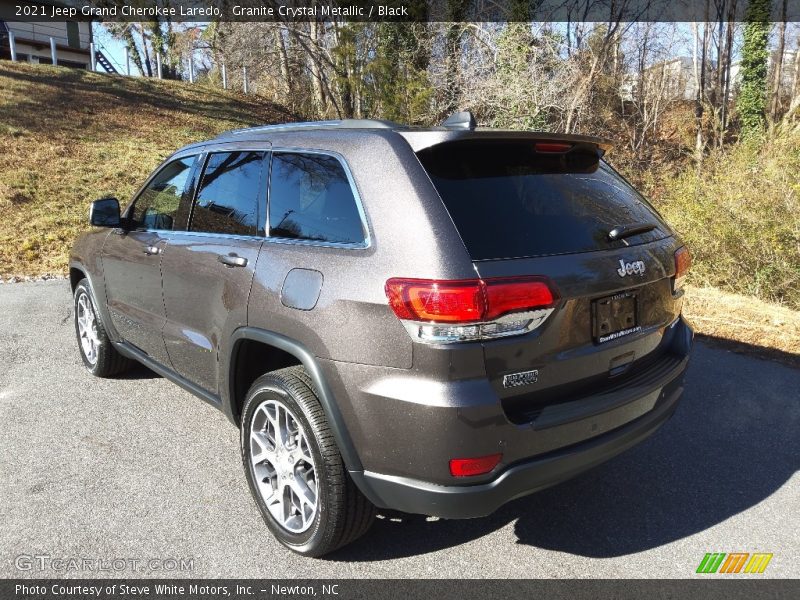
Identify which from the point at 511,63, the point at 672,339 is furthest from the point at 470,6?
the point at 672,339

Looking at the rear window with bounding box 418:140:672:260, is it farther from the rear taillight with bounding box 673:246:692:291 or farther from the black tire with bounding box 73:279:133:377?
the black tire with bounding box 73:279:133:377

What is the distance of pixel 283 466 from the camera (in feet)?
8.91

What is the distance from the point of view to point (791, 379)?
461 cm

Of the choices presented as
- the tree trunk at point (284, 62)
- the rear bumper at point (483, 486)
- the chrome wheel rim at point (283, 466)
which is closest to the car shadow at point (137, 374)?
the chrome wheel rim at point (283, 466)

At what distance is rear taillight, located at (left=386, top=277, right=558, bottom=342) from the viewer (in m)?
2.11

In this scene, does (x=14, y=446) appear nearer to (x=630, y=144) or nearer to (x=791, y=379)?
(x=791, y=379)

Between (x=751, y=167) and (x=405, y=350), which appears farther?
(x=751, y=167)

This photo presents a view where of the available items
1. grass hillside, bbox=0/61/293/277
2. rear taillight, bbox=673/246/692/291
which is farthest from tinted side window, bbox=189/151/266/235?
grass hillside, bbox=0/61/293/277

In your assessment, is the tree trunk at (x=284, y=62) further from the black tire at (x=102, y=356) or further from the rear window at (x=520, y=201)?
the rear window at (x=520, y=201)

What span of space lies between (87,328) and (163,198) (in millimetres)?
1643

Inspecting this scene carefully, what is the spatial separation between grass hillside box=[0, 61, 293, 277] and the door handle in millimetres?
7405

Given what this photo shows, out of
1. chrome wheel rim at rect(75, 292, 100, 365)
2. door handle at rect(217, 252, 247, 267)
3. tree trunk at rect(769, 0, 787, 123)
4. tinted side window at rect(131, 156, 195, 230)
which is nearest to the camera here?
door handle at rect(217, 252, 247, 267)

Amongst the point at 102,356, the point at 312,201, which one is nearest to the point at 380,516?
the point at 312,201

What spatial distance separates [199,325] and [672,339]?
2391mm
